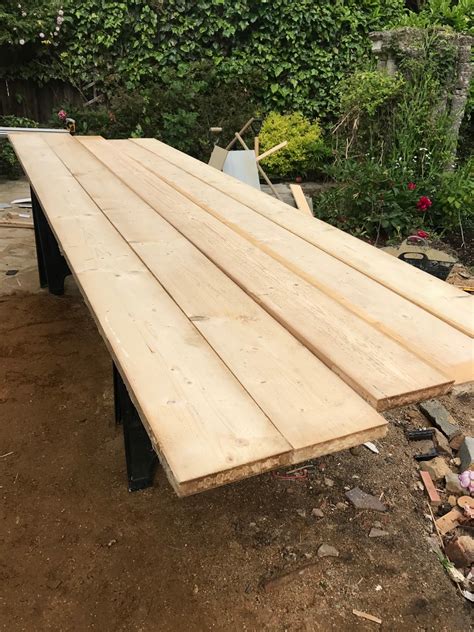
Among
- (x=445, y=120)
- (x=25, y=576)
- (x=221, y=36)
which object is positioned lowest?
(x=25, y=576)

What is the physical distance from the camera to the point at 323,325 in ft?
4.06

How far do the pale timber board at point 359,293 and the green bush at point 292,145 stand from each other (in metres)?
4.29

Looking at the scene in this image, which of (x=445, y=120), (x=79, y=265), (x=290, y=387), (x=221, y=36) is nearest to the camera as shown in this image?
(x=290, y=387)

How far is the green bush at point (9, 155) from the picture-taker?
6070mm

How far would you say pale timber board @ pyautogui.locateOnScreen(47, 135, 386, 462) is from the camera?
3.00 ft

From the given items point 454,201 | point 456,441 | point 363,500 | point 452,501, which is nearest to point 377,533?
point 363,500

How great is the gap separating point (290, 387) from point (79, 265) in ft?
2.54

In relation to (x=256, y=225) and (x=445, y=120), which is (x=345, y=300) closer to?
(x=256, y=225)

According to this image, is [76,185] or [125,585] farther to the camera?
[76,185]

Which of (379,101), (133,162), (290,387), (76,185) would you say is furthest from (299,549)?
(379,101)

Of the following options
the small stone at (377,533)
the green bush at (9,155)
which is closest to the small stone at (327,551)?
the small stone at (377,533)

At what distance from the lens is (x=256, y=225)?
1928mm

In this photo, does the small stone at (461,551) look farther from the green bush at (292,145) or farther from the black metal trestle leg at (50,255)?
the green bush at (292,145)

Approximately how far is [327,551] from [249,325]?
3.27ft
